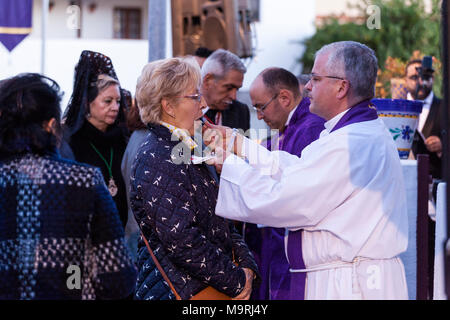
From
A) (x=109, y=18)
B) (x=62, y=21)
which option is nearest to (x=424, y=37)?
(x=109, y=18)

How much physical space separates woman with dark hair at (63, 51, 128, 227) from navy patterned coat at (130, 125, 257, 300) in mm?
1441

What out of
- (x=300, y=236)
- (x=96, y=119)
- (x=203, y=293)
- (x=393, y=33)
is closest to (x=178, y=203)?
(x=203, y=293)

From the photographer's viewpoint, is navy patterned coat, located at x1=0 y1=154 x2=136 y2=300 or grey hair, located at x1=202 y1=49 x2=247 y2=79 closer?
navy patterned coat, located at x1=0 y1=154 x2=136 y2=300

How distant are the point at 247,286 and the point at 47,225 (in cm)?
93

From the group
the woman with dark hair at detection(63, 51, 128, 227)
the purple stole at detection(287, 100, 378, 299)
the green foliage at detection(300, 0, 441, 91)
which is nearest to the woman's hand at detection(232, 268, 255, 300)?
the purple stole at detection(287, 100, 378, 299)

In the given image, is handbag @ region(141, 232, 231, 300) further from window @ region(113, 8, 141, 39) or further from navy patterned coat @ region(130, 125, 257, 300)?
window @ region(113, 8, 141, 39)

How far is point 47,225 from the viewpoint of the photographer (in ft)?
7.26

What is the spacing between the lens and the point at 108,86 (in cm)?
421

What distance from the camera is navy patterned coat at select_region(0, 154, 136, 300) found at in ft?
7.25

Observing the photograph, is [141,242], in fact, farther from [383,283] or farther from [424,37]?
[424,37]

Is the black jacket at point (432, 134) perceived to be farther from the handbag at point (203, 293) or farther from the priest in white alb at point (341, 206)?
the handbag at point (203, 293)

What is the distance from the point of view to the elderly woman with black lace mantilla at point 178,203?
2.55m

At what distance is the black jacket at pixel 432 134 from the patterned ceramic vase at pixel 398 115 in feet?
3.62

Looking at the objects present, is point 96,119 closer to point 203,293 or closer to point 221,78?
point 221,78
